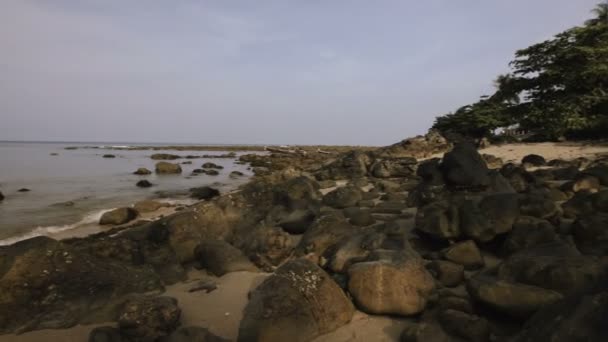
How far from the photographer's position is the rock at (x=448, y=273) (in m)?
4.63

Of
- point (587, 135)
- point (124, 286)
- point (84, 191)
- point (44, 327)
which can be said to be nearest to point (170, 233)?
point (124, 286)

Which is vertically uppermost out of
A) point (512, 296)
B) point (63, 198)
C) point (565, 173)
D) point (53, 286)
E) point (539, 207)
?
→ point (565, 173)

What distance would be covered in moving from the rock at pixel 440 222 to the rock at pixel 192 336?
3723mm

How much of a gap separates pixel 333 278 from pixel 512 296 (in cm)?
197

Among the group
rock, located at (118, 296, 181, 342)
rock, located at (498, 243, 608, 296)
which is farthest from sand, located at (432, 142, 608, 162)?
rock, located at (118, 296, 181, 342)

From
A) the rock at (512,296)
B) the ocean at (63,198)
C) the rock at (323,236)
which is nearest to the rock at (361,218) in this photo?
the rock at (323,236)

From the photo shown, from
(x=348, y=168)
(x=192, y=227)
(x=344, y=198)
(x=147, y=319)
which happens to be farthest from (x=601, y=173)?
(x=348, y=168)

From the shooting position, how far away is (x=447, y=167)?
8.53 m

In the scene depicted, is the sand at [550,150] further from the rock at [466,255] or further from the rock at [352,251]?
the rock at [352,251]

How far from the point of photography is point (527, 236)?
521 centimetres

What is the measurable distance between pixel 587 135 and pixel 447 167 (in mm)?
17167

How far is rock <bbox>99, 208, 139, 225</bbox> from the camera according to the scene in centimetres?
1048

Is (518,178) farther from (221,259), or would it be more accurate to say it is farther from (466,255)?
(221,259)

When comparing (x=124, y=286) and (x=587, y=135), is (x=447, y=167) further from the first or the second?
(x=587, y=135)
